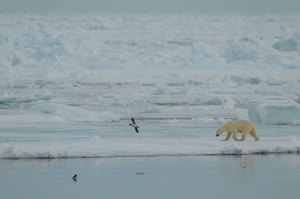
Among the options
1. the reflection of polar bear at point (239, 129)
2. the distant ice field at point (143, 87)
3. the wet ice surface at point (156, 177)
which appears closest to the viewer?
the wet ice surface at point (156, 177)

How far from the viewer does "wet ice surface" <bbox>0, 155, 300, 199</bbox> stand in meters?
Answer: 7.84

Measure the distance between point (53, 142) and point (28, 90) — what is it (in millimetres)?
11167

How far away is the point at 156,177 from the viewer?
8.74 metres

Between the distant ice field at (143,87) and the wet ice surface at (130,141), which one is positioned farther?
the distant ice field at (143,87)

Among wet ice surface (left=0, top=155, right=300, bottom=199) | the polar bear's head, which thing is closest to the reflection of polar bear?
the polar bear's head

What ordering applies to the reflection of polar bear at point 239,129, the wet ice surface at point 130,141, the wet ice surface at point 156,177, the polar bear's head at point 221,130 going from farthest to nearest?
the polar bear's head at point 221,130 < the reflection of polar bear at point 239,129 < the wet ice surface at point 130,141 < the wet ice surface at point 156,177

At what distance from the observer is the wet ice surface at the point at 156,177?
784 centimetres

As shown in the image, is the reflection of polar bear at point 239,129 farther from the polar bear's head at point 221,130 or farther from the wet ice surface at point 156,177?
the wet ice surface at point 156,177

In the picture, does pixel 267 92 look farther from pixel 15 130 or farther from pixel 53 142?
pixel 53 142

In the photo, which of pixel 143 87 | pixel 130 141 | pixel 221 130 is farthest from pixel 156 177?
pixel 143 87

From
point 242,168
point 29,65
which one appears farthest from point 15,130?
point 29,65

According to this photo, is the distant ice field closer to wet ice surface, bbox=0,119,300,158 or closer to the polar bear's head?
wet ice surface, bbox=0,119,300,158

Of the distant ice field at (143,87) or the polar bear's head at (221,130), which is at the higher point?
the distant ice field at (143,87)

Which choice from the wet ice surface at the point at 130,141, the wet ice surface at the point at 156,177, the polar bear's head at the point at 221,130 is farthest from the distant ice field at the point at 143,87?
the wet ice surface at the point at 156,177
